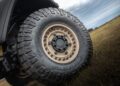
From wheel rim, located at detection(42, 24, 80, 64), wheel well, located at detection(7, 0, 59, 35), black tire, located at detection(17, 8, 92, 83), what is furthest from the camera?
wheel well, located at detection(7, 0, 59, 35)

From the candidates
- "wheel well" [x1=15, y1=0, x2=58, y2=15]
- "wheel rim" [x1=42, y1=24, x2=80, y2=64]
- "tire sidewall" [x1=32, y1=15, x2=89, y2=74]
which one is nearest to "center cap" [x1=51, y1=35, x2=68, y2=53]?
"wheel rim" [x1=42, y1=24, x2=80, y2=64]

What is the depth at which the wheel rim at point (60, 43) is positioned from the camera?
14.6ft

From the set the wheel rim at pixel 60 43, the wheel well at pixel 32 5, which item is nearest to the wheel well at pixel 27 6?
the wheel well at pixel 32 5

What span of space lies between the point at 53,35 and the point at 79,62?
64cm

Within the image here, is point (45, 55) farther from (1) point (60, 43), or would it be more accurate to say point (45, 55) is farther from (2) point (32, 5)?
(2) point (32, 5)

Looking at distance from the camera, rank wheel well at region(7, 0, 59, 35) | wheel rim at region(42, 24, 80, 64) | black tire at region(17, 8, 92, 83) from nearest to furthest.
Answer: black tire at region(17, 8, 92, 83), wheel rim at region(42, 24, 80, 64), wheel well at region(7, 0, 59, 35)

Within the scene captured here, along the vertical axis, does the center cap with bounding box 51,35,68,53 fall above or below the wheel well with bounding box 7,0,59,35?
below

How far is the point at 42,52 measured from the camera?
170 inches

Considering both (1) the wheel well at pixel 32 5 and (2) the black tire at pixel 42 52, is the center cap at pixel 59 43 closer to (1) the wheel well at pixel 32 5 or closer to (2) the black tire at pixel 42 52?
(2) the black tire at pixel 42 52

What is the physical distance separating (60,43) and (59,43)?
0.07 ft

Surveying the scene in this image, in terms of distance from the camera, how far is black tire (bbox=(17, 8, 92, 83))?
4.20m

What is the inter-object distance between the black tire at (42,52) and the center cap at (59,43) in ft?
0.81

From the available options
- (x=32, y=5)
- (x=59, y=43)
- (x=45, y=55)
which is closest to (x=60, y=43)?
(x=59, y=43)

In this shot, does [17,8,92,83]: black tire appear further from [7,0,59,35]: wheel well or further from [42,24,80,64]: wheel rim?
[7,0,59,35]: wheel well
